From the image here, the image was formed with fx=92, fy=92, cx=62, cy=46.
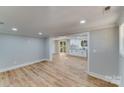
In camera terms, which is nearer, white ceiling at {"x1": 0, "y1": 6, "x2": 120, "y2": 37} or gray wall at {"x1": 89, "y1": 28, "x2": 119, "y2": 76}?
white ceiling at {"x1": 0, "y1": 6, "x2": 120, "y2": 37}

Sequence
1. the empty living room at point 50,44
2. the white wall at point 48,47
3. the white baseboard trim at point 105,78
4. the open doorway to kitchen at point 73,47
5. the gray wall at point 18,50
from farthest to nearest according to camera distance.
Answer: the open doorway to kitchen at point 73,47, the white wall at point 48,47, the gray wall at point 18,50, the white baseboard trim at point 105,78, the empty living room at point 50,44

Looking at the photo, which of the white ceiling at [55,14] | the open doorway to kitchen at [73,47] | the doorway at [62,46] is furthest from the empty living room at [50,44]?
the doorway at [62,46]

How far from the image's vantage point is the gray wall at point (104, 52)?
10.8ft

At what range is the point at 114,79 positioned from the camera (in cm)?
330

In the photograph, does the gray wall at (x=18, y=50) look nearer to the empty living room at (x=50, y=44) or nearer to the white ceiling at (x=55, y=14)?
the empty living room at (x=50, y=44)

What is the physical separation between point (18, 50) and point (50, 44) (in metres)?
2.59

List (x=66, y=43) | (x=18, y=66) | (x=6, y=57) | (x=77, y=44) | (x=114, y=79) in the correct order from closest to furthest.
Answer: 1. (x=114, y=79)
2. (x=6, y=57)
3. (x=18, y=66)
4. (x=77, y=44)
5. (x=66, y=43)

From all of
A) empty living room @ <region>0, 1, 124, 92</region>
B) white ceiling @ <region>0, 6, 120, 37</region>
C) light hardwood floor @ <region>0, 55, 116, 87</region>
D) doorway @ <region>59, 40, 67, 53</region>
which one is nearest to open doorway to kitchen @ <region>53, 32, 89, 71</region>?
doorway @ <region>59, 40, 67, 53</region>

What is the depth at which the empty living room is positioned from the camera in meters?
1.97

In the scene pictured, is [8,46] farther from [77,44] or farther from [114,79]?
[77,44]

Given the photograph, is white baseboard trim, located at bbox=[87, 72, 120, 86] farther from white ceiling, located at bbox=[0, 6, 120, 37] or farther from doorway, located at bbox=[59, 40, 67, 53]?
doorway, located at bbox=[59, 40, 67, 53]
